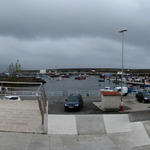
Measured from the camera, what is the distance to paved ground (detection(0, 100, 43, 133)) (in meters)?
9.33

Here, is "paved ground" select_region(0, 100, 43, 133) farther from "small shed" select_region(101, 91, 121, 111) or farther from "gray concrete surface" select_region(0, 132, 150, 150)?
"small shed" select_region(101, 91, 121, 111)

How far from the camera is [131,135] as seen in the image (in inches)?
363

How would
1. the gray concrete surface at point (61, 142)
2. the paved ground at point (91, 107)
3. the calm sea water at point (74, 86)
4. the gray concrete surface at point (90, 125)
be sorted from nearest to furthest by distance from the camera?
1. the gray concrete surface at point (61, 142)
2. the gray concrete surface at point (90, 125)
3. the paved ground at point (91, 107)
4. the calm sea water at point (74, 86)

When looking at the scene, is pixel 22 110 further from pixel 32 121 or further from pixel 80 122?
pixel 80 122

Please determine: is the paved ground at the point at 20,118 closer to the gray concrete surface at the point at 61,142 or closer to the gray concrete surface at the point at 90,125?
the gray concrete surface at the point at 61,142

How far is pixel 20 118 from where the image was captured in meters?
10.5

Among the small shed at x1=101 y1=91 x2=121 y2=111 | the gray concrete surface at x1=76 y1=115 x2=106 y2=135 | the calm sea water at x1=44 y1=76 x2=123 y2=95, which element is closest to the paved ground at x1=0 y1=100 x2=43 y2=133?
the gray concrete surface at x1=76 y1=115 x2=106 y2=135

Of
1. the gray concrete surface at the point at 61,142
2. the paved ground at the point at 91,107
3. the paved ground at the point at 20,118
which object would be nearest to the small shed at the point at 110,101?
the paved ground at the point at 91,107

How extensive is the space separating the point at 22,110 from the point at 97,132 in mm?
4798

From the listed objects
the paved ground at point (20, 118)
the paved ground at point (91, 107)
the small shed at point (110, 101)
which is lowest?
the paved ground at point (91, 107)

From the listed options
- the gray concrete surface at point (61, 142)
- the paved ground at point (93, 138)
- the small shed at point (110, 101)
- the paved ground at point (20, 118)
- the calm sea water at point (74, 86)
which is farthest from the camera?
the calm sea water at point (74, 86)

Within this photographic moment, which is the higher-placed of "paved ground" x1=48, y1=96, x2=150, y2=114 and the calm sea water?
"paved ground" x1=48, y1=96, x2=150, y2=114

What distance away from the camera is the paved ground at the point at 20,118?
9328 mm

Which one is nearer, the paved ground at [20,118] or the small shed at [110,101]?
the paved ground at [20,118]
